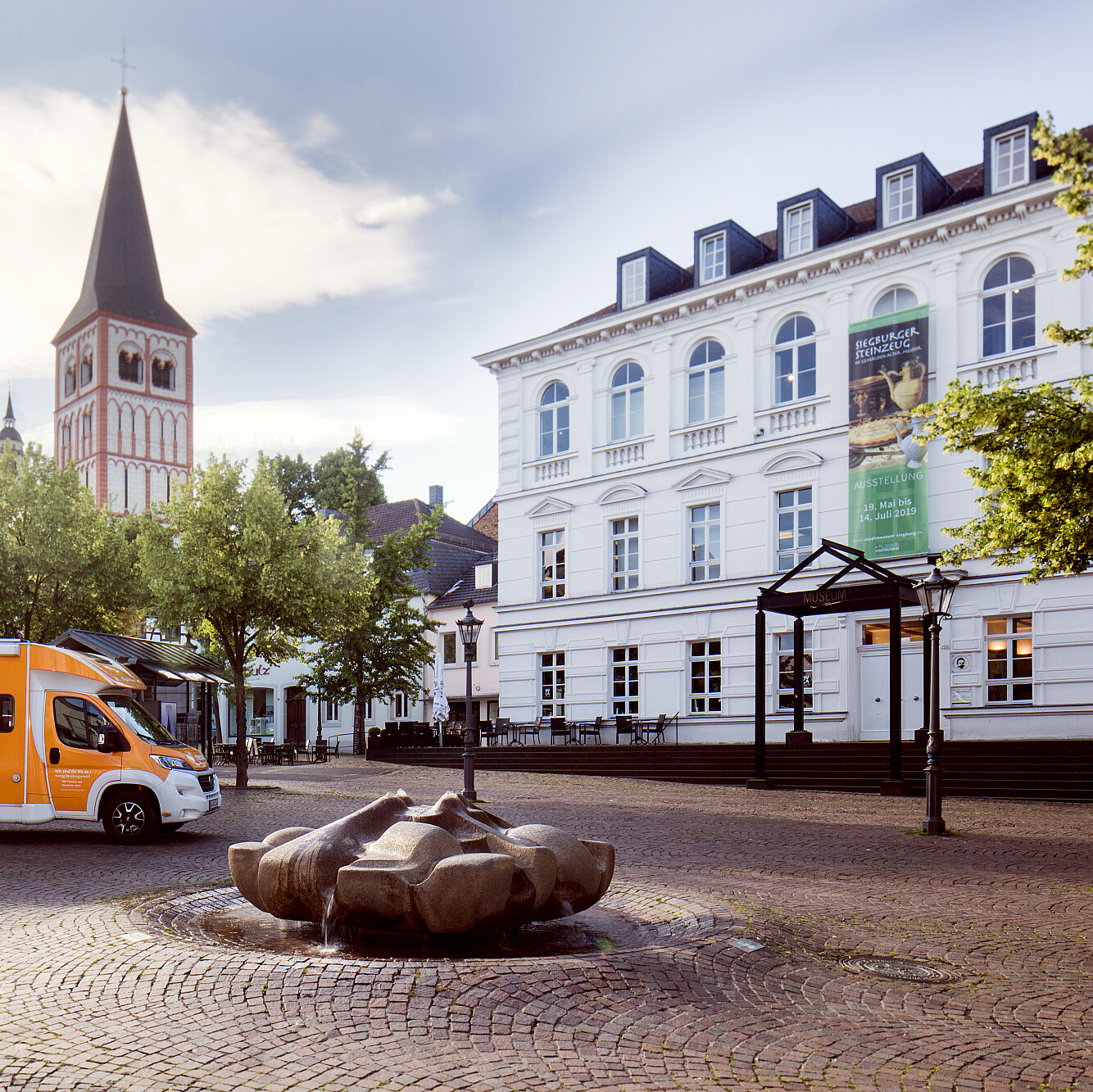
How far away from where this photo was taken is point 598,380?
34344mm

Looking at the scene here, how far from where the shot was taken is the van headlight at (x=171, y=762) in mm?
14469

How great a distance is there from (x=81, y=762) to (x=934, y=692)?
11122 mm

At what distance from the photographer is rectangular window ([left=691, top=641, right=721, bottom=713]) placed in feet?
101

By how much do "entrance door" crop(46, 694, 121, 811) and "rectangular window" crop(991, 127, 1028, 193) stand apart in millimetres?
22762

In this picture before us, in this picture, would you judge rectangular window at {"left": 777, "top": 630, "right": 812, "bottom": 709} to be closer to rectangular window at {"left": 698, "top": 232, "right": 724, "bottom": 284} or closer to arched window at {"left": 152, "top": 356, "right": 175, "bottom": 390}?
rectangular window at {"left": 698, "top": 232, "right": 724, "bottom": 284}

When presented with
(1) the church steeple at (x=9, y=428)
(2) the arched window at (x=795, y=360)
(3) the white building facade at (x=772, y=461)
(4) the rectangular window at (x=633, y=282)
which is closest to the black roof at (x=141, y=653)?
(3) the white building facade at (x=772, y=461)

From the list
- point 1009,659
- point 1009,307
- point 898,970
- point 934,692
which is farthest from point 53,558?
point 898,970

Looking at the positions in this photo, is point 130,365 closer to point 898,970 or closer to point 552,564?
point 552,564

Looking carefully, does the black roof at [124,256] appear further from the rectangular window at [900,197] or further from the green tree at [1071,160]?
the green tree at [1071,160]

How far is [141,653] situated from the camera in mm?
26484

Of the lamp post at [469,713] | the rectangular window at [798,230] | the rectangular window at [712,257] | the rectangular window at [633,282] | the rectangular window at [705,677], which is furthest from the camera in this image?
the rectangular window at [633,282]

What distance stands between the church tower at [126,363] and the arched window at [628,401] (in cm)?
5638

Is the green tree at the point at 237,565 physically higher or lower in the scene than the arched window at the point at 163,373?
lower

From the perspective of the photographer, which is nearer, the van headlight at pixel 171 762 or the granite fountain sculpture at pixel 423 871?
the granite fountain sculpture at pixel 423 871
